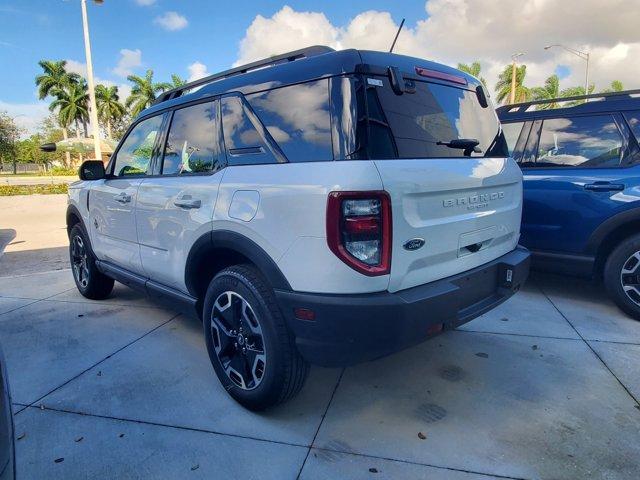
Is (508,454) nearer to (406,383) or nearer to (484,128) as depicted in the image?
(406,383)

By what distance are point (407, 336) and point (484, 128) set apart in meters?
1.56

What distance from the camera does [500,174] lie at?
8.80ft

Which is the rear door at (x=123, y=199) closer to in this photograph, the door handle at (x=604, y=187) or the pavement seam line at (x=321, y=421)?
the pavement seam line at (x=321, y=421)

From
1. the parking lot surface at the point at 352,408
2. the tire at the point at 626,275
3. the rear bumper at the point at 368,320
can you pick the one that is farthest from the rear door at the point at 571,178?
the rear bumper at the point at 368,320

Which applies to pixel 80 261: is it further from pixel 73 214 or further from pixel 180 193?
pixel 180 193

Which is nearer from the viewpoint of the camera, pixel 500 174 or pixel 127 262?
pixel 500 174

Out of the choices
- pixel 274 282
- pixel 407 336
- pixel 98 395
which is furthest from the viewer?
pixel 98 395

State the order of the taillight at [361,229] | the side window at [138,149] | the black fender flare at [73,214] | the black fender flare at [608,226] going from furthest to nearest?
1. the black fender flare at [73,214]
2. the black fender flare at [608,226]
3. the side window at [138,149]
4. the taillight at [361,229]

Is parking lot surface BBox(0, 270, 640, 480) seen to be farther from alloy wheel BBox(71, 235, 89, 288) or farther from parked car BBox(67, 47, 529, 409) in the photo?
alloy wheel BBox(71, 235, 89, 288)

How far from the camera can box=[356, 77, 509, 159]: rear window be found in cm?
211

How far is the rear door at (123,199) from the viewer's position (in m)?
3.48

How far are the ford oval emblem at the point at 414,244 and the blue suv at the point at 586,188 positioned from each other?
275 centimetres

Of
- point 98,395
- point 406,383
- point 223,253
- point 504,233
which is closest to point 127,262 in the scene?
point 98,395

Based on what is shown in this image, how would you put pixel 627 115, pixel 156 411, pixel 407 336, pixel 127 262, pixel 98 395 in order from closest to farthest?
pixel 407 336
pixel 156 411
pixel 98 395
pixel 127 262
pixel 627 115
